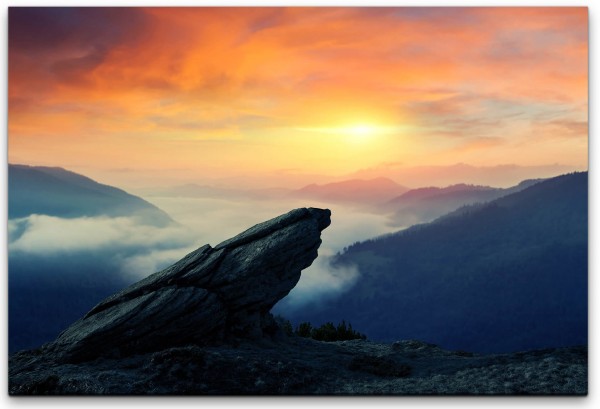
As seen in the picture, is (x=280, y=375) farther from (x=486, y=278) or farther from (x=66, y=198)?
(x=486, y=278)

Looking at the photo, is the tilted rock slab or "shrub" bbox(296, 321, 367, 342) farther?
"shrub" bbox(296, 321, 367, 342)

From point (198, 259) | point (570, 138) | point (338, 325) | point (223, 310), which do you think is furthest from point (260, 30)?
point (338, 325)

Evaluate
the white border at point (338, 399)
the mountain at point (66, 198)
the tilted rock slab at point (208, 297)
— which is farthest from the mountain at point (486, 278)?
the mountain at point (66, 198)

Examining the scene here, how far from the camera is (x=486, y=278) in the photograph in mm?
36781

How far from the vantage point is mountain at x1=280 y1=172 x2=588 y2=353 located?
2322cm

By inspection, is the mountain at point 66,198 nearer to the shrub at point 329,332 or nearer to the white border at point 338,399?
the white border at point 338,399

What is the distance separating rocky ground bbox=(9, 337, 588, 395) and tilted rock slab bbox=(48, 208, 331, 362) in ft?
2.07

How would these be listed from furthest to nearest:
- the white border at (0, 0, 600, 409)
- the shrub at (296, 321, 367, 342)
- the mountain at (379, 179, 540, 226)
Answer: the mountain at (379, 179, 540, 226), the shrub at (296, 321, 367, 342), the white border at (0, 0, 600, 409)

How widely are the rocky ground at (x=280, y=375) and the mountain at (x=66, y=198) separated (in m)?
5.13

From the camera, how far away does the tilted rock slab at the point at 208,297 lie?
18.8m

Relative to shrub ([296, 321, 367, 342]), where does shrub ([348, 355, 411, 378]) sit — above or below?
below

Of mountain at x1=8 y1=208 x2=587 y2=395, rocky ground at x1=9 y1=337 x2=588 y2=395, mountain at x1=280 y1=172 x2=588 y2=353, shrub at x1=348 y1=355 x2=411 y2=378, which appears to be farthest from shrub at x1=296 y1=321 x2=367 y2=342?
rocky ground at x1=9 y1=337 x2=588 y2=395

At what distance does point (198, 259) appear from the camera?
2098 cm

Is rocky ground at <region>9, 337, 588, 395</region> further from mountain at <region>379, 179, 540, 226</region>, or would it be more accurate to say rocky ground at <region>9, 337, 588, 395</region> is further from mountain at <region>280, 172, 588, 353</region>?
mountain at <region>379, 179, 540, 226</region>
